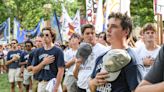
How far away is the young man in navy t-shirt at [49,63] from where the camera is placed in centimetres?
719

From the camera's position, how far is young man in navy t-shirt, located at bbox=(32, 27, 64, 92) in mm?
7188

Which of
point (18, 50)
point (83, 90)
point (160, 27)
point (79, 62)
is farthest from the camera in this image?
point (18, 50)

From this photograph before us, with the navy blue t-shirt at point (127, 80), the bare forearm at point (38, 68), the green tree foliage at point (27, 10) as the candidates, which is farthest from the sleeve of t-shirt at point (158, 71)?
the green tree foliage at point (27, 10)

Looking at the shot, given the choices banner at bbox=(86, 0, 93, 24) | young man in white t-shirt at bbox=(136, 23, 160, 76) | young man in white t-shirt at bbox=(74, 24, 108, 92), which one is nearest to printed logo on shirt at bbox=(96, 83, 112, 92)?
young man in white t-shirt at bbox=(136, 23, 160, 76)

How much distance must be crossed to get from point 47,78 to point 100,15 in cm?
549

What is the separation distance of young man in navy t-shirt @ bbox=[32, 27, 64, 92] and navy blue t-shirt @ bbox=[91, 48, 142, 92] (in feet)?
11.3

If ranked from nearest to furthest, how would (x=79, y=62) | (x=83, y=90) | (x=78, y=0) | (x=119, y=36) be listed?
(x=119, y=36), (x=79, y=62), (x=83, y=90), (x=78, y=0)

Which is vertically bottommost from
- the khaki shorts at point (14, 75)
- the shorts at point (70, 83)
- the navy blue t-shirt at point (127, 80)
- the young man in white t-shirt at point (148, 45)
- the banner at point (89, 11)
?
the khaki shorts at point (14, 75)

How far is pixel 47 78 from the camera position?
721 cm

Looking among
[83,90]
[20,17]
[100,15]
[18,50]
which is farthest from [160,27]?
[20,17]

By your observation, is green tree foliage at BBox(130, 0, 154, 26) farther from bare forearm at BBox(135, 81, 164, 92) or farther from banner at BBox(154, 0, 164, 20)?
bare forearm at BBox(135, 81, 164, 92)

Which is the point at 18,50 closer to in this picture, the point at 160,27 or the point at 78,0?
the point at 160,27

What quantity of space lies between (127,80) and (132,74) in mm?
86

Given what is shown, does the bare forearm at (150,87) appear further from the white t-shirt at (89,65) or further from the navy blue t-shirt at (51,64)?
the navy blue t-shirt at (51,64)
